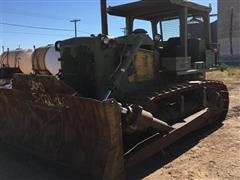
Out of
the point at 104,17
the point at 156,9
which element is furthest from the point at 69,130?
the point at 104,17

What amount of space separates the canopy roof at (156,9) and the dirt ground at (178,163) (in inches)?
99.7

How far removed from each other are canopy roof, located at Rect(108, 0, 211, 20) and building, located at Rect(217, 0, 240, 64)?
120ft

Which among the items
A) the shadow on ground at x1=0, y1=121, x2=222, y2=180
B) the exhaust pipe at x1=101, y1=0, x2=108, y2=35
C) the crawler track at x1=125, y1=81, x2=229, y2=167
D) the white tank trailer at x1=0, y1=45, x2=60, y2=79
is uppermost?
the exhaust pipe at x1=101, y1=0, x2=108, y2=35

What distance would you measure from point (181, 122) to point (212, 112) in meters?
1.38

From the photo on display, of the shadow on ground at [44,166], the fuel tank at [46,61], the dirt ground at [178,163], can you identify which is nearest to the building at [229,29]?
the fuel tank at [46,61]

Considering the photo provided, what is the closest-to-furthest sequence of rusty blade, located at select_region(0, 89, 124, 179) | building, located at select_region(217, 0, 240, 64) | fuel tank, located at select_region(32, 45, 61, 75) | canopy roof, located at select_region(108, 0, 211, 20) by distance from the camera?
1. rusty blade, located at select_region(0, 89, 124, 179)
2. canopy roof, located at select_region(108, 0, 211, 20)
3. fuel tank, located at select_region(32, 45, 61, 75)
4. building, located at select_region(217, 0, 240, 64)

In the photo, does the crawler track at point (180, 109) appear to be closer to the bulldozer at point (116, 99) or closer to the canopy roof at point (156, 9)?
the bulldozer at point (116, 99)

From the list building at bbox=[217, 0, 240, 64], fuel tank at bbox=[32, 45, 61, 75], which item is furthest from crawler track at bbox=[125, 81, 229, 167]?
building at bbox=[217, 0, 240, 64]

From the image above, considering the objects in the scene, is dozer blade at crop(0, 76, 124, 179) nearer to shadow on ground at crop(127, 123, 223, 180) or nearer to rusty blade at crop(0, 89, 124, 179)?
rusty blade at crop(0, 89, 124, 179)

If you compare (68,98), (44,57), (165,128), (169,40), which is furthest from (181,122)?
(44,57)

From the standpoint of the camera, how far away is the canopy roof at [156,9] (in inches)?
306

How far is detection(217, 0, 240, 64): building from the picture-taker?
44.0 metres

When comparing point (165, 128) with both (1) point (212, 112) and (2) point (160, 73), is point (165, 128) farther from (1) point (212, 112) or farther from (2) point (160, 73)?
(1) point (212, 112)

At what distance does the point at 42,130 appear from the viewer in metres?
6.15
